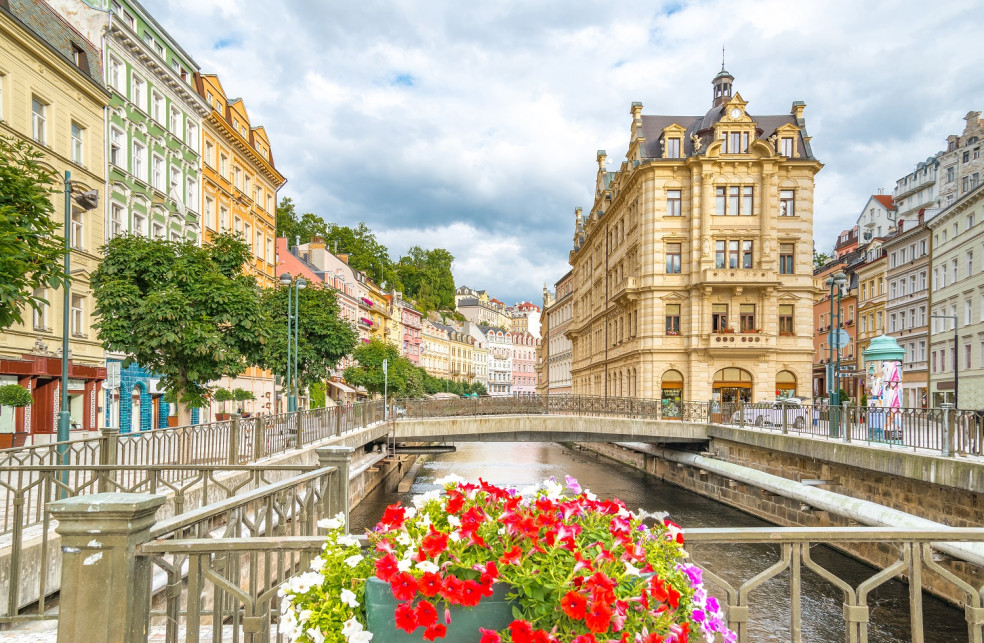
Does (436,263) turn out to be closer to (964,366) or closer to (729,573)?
(964,366)

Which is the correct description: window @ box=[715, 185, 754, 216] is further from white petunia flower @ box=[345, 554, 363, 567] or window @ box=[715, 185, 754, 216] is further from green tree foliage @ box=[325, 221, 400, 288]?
green tree foliage @ box=[325, 221, 400, 288]

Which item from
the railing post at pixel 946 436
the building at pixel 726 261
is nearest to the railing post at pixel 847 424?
the railing post at pixel 946 436

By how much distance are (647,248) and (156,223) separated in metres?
23.8

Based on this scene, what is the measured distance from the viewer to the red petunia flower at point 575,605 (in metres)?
2.65

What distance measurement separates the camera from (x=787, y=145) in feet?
132

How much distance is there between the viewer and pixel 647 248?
1593 inches

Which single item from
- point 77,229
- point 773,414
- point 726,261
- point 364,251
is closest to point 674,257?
point 726,261

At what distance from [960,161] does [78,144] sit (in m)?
58.8

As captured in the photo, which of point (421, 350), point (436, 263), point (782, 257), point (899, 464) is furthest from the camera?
point (436, 263)

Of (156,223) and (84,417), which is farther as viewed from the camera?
(156,223)

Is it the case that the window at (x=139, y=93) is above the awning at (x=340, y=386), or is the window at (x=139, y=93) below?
above

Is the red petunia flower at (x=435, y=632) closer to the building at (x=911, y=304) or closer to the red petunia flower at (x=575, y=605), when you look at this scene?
the red petunia flower at (x=575, y=605)

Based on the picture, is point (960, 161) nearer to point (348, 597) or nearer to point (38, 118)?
point (38, 118)

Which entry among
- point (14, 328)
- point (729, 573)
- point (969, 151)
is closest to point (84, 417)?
point (14, 328)
